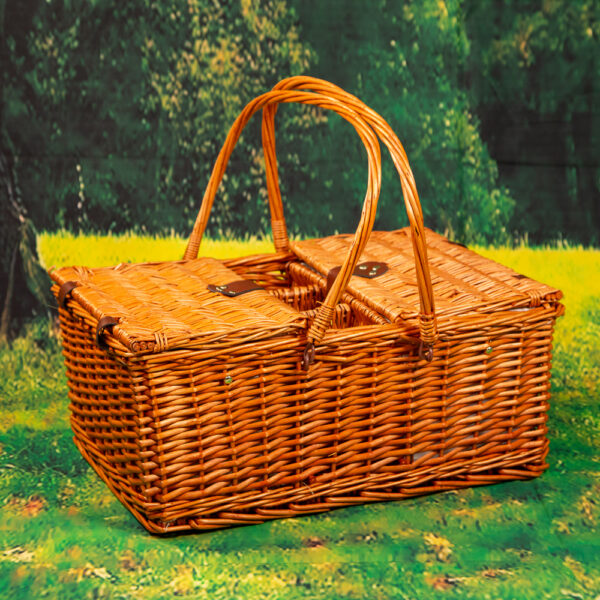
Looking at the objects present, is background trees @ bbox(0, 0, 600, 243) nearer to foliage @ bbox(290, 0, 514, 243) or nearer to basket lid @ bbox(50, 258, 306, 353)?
foliage @ bbox(290, 0, 514, 243)

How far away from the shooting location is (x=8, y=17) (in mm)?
2859

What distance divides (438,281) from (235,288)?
447mm

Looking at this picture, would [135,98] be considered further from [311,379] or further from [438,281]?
[311,379]

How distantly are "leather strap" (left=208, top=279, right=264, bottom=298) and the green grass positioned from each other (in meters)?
0.49

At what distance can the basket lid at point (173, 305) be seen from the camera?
1.86m

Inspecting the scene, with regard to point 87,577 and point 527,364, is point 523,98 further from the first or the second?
point 87,577

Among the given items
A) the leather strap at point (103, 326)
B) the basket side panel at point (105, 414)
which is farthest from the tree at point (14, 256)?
the leather strap at point (103, 326)

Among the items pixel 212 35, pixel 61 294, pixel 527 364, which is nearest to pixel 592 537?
pixel 527 364

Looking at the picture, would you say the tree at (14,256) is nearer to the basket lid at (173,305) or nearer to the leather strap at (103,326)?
the basket lid at (173,305)

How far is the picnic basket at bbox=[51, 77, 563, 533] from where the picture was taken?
188 centimetres

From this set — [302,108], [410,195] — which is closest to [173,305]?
[410,195]

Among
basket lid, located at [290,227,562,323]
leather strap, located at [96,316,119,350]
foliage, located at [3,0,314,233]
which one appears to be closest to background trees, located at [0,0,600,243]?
foliage, located at [3,0,314,233]

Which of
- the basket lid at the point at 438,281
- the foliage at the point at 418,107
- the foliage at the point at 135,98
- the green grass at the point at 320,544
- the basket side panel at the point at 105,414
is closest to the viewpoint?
the green grass at the point at 320,544

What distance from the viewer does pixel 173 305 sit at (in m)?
2.04
